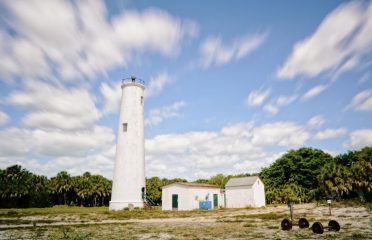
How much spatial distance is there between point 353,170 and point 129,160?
27.4 metres

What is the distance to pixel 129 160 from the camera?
3133cm

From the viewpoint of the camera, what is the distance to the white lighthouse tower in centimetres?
3075

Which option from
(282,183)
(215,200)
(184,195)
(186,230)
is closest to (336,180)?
(282,183)

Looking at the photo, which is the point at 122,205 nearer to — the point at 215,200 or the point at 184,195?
the point at 184,195

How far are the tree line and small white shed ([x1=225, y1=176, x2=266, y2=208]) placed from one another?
916 centimetres

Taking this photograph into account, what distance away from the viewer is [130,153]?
31562 millimetres

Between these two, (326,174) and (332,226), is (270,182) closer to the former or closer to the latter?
(326,174)

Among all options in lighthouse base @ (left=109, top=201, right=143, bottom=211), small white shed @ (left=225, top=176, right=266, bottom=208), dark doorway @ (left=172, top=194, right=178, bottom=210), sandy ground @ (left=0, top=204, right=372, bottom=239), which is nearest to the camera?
sandy ground @ (left=0, top=204, right=372, bottom=239)

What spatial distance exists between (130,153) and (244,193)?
1579 centimetres

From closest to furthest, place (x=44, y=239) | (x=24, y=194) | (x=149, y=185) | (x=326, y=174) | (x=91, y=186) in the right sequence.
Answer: (x=44, y=239) < (x=326, y=174) < (x=24, y=194) < (x=91, y=186) < (x=149, y=185)

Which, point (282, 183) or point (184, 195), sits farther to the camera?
point (282, 183)

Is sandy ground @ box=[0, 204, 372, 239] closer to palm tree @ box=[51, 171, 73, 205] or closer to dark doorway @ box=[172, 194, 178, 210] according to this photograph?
dark doorway @ box=[172, 194, 178, 210]

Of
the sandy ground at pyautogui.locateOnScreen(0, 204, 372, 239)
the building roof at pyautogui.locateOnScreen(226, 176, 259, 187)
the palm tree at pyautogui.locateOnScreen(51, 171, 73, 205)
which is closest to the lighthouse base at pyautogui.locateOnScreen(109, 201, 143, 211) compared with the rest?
the sandy ground at pyautogui.locateOnScreen(0, 204, 372, 239)

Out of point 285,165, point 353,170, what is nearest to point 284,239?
point 353,170
